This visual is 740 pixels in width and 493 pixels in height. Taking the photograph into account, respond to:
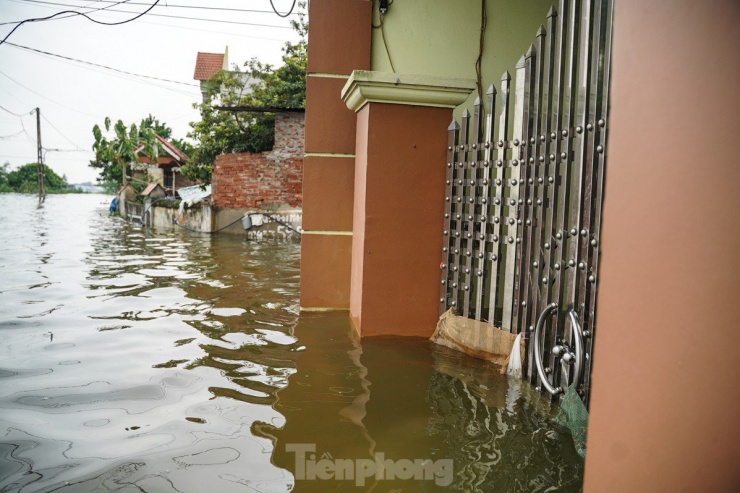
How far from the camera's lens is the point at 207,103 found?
20.4 metres

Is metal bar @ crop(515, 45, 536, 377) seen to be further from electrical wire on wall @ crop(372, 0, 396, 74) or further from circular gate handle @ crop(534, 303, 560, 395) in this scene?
electrical wire on wall @ crop(372, 0, 396, 74)

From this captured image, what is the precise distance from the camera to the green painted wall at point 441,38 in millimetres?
5137

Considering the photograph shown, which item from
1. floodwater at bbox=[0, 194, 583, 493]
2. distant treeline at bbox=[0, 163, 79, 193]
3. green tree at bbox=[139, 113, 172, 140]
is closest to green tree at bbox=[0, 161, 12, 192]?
distant treeline at bbox=[0, 163, 79, 193]

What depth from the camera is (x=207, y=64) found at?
3812 centimetres

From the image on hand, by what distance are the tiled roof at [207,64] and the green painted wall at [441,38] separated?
34758 millimetres

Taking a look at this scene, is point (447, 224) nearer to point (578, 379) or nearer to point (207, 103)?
point (578, 379)

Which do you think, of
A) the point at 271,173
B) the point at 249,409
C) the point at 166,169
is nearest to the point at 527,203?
the point at 249,409

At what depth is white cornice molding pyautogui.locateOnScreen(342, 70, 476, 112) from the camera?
3.96 m

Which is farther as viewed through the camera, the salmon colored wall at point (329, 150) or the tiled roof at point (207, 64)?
the tiled roof at point (207, 64)

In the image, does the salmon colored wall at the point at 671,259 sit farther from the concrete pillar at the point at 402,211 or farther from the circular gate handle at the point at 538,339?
the concrete pillar at the point at 402,211

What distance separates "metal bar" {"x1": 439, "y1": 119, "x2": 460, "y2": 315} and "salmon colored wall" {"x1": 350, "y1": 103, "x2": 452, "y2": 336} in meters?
0.04

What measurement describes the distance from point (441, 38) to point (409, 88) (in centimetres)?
146

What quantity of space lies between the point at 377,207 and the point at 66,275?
5.17m

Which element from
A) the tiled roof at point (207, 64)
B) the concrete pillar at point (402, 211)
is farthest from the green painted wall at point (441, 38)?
the tiled roof at point (207, 64)
